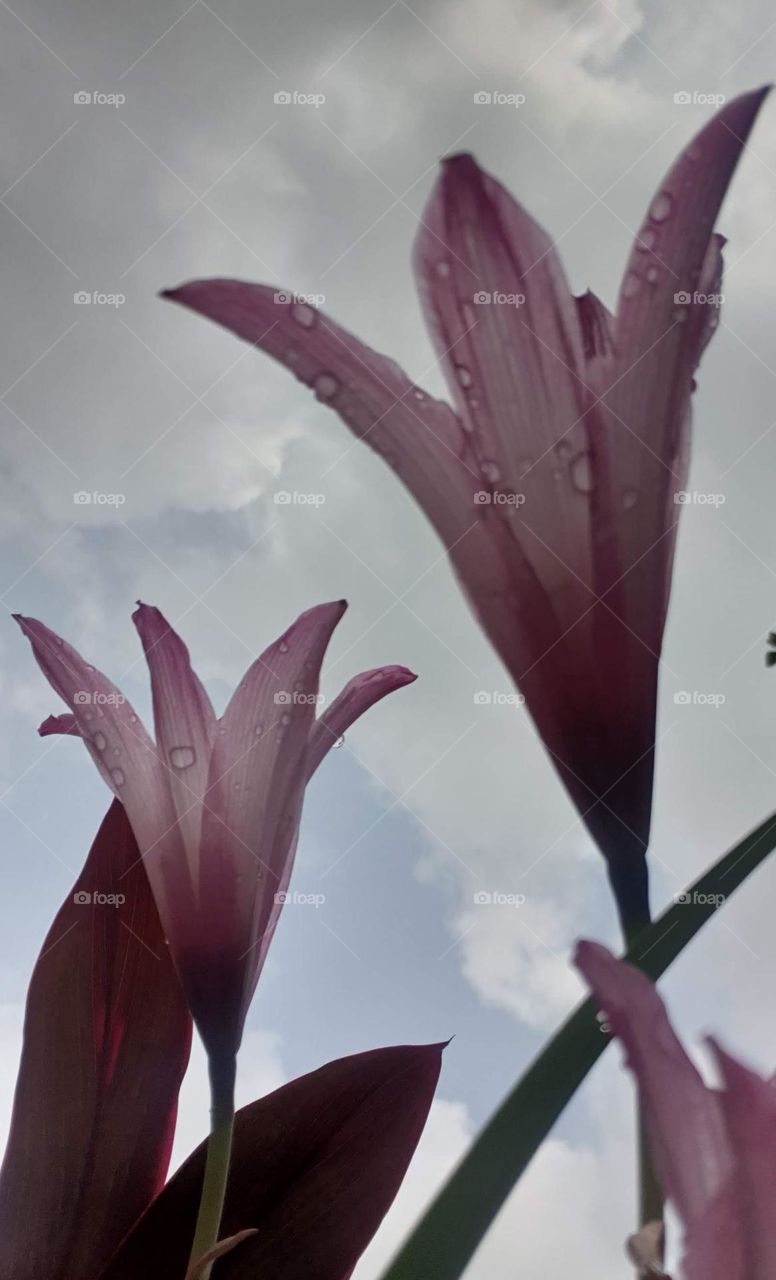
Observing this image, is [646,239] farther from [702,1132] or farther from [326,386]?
[702,1132]

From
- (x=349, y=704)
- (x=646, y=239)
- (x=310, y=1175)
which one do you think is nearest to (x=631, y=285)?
(x=646, y=239)

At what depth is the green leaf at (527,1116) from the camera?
0.17 metres

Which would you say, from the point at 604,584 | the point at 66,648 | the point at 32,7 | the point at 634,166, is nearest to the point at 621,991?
the point at 604,584

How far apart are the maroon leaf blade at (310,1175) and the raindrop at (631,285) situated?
0.22 meters

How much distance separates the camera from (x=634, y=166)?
1.76ft

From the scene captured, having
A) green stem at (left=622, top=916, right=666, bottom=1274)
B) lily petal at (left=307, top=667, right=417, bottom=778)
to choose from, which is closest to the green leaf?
green stem at (left=622, top=916, right=666, bottom=1274)

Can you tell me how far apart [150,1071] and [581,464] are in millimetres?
219

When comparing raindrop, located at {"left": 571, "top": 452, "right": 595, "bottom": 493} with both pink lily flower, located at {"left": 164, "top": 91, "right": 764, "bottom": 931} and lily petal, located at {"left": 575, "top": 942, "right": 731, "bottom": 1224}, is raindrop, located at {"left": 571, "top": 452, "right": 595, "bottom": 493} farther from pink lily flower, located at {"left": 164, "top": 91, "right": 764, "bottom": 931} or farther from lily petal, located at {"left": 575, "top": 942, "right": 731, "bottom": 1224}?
lily petal, located at {"left": 575, "top": 942, "right": 731, "bottom": 1224}

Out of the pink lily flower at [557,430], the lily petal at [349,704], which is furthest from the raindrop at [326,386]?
the lily petal at [349,704]

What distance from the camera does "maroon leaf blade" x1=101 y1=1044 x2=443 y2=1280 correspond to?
25 centimetres

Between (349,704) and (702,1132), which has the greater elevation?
(349,704)

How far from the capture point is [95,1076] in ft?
0.91

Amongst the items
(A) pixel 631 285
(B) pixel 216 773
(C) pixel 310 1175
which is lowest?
(C) pixel 310 1175

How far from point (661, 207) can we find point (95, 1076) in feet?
0.96
